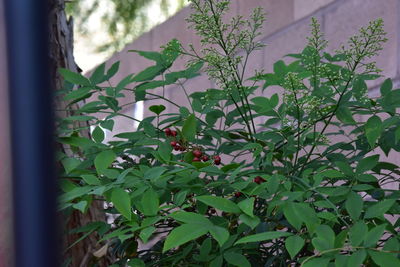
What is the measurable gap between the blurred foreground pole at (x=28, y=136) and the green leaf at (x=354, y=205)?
673 millimetres

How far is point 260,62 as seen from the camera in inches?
95.9

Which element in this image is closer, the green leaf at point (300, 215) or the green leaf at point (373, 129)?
the green leaf at point (300, 215)

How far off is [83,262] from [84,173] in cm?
37

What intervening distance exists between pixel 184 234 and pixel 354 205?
23 cm

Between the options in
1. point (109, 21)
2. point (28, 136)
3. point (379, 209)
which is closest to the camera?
point (28, 136)

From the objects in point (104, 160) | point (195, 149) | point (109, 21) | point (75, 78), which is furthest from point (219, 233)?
point (109, 21)

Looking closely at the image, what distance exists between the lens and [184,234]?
800 mm

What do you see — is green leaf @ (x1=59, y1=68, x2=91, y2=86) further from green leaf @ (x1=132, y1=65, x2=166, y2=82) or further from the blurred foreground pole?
the blurred foreground pole

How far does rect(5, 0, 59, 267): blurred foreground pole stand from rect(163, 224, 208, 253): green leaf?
0.55 m

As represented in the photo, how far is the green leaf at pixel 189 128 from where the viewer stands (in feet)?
3.44

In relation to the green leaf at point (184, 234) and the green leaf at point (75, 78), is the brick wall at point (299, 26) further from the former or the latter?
the green leaf at point (184, 234)

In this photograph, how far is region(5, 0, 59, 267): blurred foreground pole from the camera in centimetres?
22

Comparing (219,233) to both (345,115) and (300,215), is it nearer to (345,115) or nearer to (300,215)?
(300,215)

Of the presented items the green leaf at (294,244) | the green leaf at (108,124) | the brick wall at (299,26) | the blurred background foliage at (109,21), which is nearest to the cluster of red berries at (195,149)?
the green leaf at (108,124)
